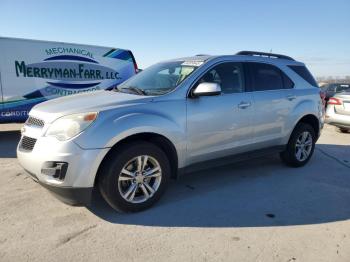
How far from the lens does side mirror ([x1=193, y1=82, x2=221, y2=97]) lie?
13.1ft

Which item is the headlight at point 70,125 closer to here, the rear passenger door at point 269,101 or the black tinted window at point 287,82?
the rear passenger door at point 269,101

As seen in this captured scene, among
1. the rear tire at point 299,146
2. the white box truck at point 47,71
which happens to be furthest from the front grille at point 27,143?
the white box truck at point 47,71

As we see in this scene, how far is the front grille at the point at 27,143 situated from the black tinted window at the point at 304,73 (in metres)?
4.23

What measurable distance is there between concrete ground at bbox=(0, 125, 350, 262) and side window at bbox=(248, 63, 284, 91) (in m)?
1.43

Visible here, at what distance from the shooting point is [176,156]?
4.08 meters

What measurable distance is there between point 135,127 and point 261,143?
2.29m

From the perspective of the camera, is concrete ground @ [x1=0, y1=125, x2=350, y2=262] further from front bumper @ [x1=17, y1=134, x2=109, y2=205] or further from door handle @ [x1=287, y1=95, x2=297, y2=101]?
door handle @ [x1=287, y1=95, x2=297, y2=101]

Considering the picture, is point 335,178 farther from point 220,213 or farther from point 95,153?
point 95,153

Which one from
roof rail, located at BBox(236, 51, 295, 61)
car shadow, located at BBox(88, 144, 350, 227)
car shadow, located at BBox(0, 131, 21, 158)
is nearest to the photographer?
car shadow, located at BBox(88, 144, 350, 227)

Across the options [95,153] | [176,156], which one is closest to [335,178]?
[176,156]

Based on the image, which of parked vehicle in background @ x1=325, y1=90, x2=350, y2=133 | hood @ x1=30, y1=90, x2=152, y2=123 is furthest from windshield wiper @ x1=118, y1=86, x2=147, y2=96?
parked vehicle in background @ x1=325, y1=90, x2=350, y2=133

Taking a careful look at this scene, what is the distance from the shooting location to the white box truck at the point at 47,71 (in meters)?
7.64

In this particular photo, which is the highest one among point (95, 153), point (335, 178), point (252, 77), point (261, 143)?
point (252, 77)

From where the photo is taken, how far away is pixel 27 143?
147 inches
